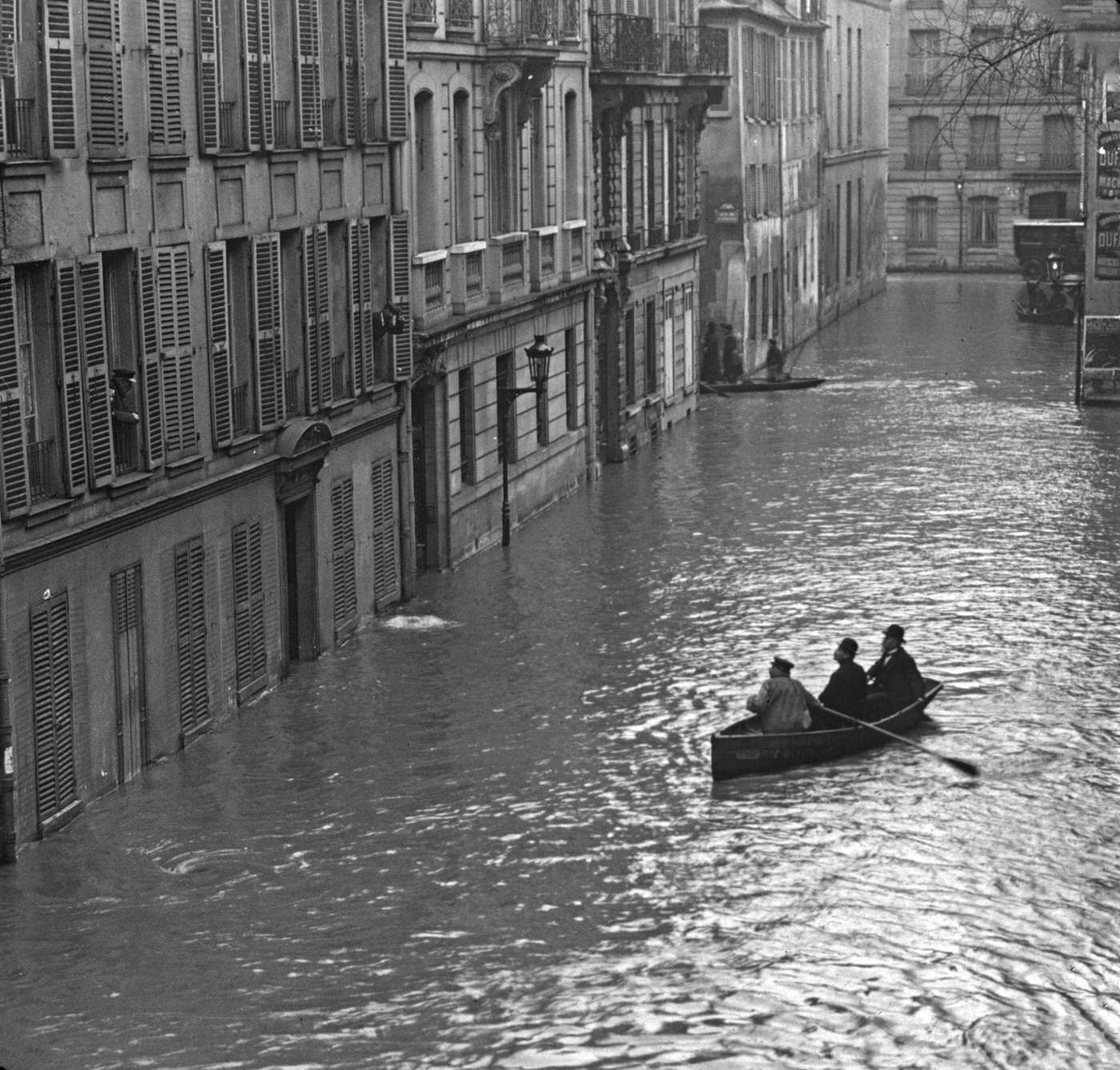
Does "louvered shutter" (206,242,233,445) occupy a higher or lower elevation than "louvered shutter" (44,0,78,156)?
lower

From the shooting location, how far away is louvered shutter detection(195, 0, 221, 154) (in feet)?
85.5

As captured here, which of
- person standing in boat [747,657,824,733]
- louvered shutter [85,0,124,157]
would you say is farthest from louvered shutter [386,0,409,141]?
person standing in boat [747,657,824,733]

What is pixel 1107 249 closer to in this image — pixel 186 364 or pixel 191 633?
pixel 186 364

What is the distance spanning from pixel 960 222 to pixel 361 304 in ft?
249

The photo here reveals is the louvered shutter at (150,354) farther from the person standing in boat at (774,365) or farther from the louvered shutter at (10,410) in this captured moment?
the person standing in boat at (774,365)

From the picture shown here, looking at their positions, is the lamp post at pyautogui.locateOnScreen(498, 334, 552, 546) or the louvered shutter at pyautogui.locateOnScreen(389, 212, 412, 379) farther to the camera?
the lamp post at pyautogui.locateOnScreen(498, 334, 552, 546)

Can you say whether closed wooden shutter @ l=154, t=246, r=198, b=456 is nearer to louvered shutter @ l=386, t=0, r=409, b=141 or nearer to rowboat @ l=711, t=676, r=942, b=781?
rowboat @ l=711, t=676, r=942, b=781

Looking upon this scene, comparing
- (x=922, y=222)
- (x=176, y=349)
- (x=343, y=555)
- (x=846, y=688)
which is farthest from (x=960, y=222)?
(x=176, y=349)

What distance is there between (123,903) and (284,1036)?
3579mm

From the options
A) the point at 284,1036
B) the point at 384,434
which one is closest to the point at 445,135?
the point at 384,434

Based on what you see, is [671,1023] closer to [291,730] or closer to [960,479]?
[291,730]

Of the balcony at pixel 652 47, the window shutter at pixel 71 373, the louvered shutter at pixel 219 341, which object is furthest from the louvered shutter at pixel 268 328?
the balcony at pixel 652 47

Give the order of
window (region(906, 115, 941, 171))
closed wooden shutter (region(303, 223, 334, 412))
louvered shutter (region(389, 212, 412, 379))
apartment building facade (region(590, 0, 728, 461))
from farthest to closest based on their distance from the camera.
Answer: window (region(906, 115, 941, 171)) < apartment building facade (region(590, 0, 728, 461)) < louvered shutter (region(389, 212, 412, 379)) < closed wooden shutter (region(303, 223, 334, 412))

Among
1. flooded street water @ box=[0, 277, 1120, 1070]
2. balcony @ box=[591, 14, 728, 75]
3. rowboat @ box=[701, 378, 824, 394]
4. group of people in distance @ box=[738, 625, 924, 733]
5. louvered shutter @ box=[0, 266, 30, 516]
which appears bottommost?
flooded street water @ box=[0, 277, 1120, 1070]
